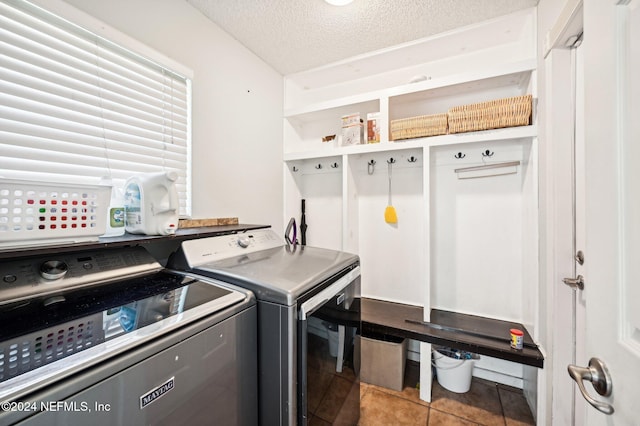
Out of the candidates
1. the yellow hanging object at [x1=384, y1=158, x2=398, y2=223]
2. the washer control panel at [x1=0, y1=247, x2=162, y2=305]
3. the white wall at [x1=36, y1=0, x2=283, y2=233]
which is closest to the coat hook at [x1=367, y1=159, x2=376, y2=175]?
the yellow hanging object at [x1=384, y1=158, x2=398, y2=223]

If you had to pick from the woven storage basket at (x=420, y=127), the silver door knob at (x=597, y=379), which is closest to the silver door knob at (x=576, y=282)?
the silver door knob at (x=597, y=379)

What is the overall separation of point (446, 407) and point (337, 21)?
2.80m

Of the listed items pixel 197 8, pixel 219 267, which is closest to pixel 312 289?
pixel 219 267

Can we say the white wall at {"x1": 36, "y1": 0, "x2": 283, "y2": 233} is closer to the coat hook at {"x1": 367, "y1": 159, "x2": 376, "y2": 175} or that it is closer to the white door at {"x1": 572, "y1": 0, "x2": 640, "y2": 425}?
the coat hook at {"x1": 367, "y1": 159, "x2": 376, "y2": 175}

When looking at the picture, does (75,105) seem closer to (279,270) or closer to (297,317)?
(279,270)

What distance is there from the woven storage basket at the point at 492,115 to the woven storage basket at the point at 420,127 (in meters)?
0.06

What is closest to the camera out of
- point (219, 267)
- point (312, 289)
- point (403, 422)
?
point (312, 289)

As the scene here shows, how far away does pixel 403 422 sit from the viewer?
5.64 ft

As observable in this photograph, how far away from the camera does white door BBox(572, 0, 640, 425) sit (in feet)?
1.63

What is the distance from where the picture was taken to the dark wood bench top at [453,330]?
1.60 meters

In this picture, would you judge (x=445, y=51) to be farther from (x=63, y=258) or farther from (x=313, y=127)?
(x=63, y=258)

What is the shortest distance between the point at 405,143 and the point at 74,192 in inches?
75.2

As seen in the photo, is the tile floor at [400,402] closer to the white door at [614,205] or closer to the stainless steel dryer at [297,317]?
the stainless steel dryer at [297,317]

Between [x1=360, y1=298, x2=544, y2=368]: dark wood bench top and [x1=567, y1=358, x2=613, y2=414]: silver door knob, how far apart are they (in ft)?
4.00
